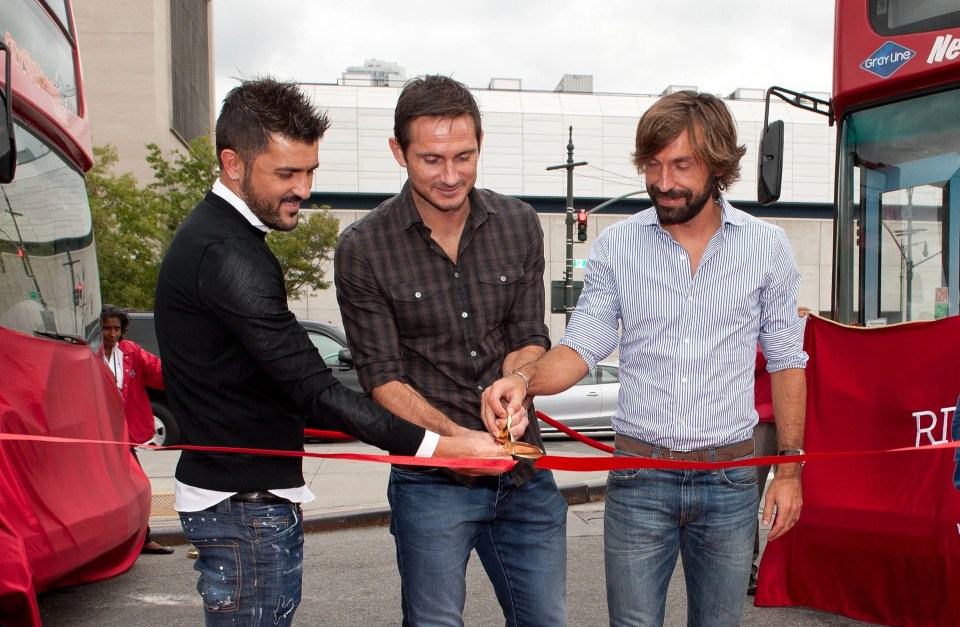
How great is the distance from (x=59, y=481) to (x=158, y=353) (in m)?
10.0

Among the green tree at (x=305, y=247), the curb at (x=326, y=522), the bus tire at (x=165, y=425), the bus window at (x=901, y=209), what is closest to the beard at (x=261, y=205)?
the bus window at (x=901, y=209)

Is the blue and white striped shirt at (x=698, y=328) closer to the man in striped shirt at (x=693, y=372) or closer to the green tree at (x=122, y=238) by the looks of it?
the man in striped shirt at (x=693, y=372)

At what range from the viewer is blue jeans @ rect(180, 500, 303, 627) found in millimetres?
2531

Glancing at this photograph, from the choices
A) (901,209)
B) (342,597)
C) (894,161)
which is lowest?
(342,597)

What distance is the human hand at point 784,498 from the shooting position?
3.00 m

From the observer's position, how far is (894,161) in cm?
557

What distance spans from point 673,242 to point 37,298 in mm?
3313

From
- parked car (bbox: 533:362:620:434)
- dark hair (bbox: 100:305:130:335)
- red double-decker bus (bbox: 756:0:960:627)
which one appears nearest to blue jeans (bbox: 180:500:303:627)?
red double-decker bus (bbox: 756:0:960:627)

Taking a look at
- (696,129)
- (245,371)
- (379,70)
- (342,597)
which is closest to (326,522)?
(342,597)

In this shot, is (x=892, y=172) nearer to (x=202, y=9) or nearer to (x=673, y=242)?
(x=673, y=242)

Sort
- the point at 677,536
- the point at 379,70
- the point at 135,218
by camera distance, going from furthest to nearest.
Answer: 1. the point at 379,70
2. the point at 135,218
3. the point at 677,536

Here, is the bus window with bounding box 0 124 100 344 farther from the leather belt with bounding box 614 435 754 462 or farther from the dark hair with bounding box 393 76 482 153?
the leather belt with bounding box 614 435 754 462

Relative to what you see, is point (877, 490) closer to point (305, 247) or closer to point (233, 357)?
point (233, 357)

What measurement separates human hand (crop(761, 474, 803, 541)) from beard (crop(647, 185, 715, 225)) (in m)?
0.80
